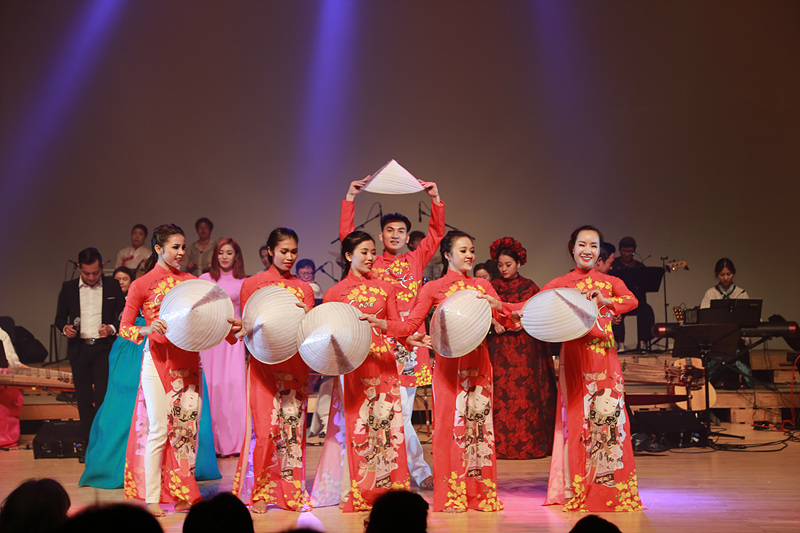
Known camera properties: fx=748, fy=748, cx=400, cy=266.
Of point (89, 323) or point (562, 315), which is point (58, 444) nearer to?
point (89, 323)

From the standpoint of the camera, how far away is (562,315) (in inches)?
142

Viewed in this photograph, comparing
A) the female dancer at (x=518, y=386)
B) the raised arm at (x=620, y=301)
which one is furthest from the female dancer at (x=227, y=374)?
the raised arm at (x=620, y=301)

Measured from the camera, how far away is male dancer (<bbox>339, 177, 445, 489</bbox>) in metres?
4.51

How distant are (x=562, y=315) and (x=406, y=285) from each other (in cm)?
124

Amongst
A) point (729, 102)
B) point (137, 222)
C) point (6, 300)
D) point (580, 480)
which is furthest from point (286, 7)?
point (580, 480)

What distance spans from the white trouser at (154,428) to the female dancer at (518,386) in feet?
8.46

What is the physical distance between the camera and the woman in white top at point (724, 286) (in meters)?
7.54

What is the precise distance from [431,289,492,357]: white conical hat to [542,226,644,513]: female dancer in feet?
1.72

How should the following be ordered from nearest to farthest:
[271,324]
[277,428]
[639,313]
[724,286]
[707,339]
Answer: [271,324] → [277,428] → [707,339] → [724,286] → [639,313]

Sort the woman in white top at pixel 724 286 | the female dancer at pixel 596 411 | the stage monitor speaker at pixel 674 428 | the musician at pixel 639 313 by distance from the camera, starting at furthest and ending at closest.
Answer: the musician at pixel 639 313 → the woman in white top at pixel 724 286 → the stage monitor speaker at pixel 674 428 → the female dancer at pixel 596 411

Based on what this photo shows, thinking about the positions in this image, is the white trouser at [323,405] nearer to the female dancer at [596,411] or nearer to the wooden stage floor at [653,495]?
the wooden stage floor at [653,495]

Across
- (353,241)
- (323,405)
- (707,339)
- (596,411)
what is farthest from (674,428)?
(353,241)

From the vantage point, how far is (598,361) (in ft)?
12.5

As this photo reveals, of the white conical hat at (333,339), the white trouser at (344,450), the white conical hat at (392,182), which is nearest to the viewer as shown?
the white conical hat at (333,339)
